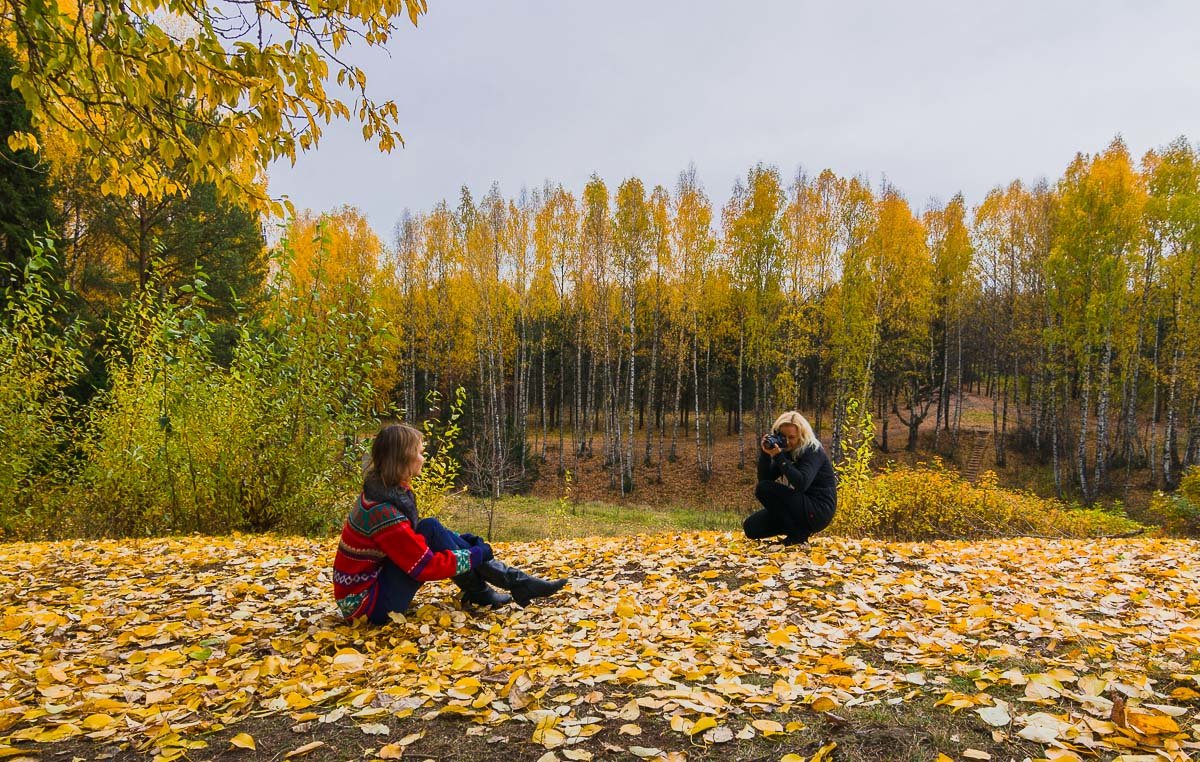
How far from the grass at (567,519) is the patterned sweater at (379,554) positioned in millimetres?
7849

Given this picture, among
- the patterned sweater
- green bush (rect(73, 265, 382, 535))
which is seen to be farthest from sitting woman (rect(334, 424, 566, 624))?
green bush (rect(73, 265, 382, 535))

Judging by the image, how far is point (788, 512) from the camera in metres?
5.38

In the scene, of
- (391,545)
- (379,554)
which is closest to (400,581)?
(379,554)

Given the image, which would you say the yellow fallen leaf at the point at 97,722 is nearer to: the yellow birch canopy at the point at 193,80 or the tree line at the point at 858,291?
the yellow birch canopy at the point at 193,80

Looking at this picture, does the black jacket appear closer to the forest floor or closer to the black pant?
the black pant

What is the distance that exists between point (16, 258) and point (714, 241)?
68.6 ft

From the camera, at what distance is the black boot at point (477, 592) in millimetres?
3932

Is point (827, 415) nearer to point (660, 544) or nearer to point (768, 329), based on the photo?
point (768, 329)

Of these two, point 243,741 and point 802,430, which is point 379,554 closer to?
point 243,741

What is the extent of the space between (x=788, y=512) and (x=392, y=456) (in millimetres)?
3629

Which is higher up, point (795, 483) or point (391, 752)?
point (795, 483)

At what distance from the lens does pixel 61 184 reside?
1465 cm

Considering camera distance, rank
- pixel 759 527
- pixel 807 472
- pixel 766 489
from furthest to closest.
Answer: pixel 759 527 < pixel 766 489 < pixel 807 472

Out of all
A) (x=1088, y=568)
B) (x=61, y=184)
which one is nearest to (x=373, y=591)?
(x=1088, y=568)
